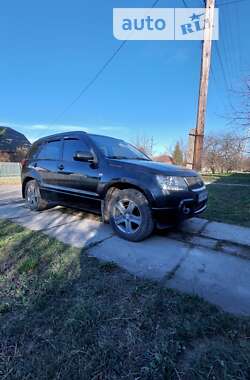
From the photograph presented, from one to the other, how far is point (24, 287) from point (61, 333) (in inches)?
30.4

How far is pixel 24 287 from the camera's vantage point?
217cm

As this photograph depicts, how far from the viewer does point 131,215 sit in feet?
11.4

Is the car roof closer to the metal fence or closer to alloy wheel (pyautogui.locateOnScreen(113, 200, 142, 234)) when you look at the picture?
alloy wheel (pyautogui.locateOnScreen(113, 200, 142, 234))

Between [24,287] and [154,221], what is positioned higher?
[154,221]

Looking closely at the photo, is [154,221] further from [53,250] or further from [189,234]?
[53,250]

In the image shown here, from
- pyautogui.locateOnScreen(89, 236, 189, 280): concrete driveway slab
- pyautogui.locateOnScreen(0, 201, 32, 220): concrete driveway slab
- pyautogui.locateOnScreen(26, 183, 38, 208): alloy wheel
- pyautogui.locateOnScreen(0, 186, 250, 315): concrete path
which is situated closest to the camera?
pyautogui.locateOnScreen(0, 186, 250, 315): concrete path

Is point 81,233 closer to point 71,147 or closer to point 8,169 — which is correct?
point 71,147

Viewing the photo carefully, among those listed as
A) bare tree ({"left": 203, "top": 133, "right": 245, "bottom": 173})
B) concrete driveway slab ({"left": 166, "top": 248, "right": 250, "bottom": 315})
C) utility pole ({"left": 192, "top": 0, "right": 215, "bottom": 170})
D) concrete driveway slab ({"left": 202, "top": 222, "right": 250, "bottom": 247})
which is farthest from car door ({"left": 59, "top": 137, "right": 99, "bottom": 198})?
bare tree ({"left": 203, "top": 133, "right": 245, "bottom": 173})

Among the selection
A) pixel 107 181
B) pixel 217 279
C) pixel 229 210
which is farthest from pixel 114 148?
pixel 229 210

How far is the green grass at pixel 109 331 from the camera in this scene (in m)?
1.35

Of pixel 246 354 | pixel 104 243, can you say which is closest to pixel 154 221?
pixel 104 243

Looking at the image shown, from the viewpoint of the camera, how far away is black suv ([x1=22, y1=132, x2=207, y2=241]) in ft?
10.5

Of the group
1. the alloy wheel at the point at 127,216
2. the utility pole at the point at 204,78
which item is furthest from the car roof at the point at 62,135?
the utility pole at the point at 204,78

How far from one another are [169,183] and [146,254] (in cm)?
103
